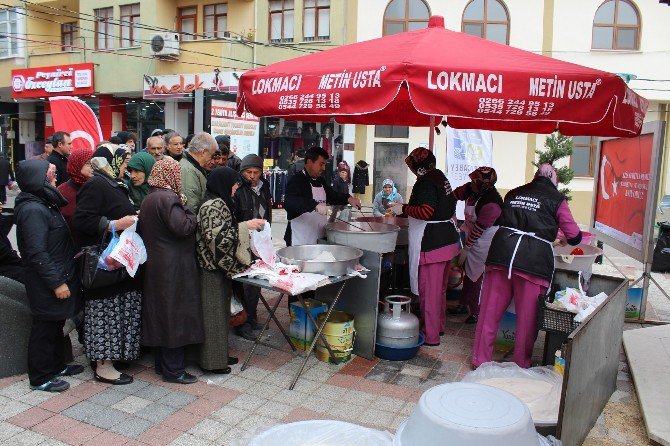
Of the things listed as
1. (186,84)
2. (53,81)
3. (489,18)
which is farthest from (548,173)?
(53,81)

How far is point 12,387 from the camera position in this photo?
4.00 meters

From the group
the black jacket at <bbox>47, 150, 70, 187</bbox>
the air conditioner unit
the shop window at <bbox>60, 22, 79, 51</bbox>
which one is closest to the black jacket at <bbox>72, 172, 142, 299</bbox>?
the black jacket at <bbox>47, 150, 70, 187</bbox>

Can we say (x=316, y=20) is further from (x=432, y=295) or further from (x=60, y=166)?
(x=432, y=295)

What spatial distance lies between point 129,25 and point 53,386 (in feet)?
62.1

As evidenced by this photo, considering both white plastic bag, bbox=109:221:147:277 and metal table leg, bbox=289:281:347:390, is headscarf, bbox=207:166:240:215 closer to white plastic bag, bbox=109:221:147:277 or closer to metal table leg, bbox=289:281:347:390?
white plastic bag, bbox=109:221:147:277

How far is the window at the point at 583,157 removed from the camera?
17547mm

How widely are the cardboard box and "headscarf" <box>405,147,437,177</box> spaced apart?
1479mm

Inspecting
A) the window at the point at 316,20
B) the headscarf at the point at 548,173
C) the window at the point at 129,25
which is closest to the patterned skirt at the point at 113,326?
the headscarf at the point at 548,173

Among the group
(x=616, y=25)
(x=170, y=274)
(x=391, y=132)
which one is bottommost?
(x=170, y=274)

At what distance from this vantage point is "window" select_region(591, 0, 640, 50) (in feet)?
55.8

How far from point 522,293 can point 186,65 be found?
1722 cm

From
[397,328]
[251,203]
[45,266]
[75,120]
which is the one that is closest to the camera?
[45,266]

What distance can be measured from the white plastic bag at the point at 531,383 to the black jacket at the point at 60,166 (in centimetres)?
526

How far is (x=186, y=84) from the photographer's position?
1880 centimetres
